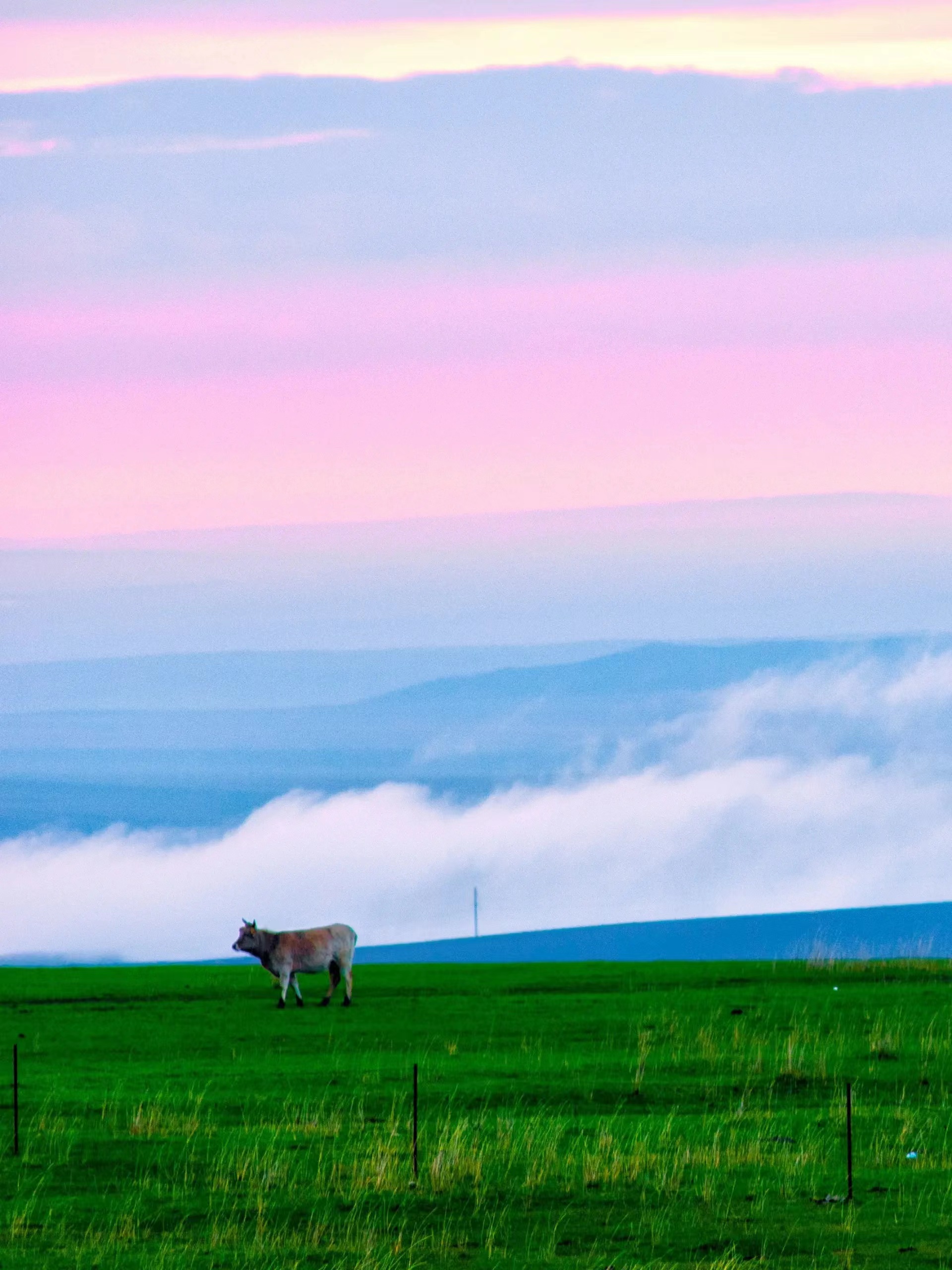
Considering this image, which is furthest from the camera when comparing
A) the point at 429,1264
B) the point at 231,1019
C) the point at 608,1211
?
the point at 231,1019

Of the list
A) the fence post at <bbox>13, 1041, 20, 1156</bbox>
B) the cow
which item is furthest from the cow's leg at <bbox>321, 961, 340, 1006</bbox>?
the fence post at <bbox>13, 1041, 20, 1156</bbox>

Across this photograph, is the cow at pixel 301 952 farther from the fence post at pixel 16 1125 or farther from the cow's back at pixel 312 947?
the fence post at pixel 16 1125

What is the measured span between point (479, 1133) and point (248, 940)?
61.0 ft

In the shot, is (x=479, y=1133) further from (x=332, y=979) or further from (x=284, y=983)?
(x=332, y=979)

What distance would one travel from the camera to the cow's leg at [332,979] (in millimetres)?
44125

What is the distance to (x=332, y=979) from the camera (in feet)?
147

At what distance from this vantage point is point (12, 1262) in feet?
65.0

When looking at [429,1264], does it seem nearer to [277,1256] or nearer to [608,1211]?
[277,1256]

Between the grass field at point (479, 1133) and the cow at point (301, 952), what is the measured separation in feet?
2.72

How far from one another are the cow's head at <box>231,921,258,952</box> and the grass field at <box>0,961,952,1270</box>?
4.42 feet

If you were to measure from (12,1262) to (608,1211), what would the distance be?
647 centimetres

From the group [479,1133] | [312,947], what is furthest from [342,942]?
[479,1133]

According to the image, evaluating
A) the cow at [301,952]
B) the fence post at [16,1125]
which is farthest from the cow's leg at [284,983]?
the fence post at [16,1125]

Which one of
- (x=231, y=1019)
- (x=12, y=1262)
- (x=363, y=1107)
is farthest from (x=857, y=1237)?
(x=231, y=1019)
